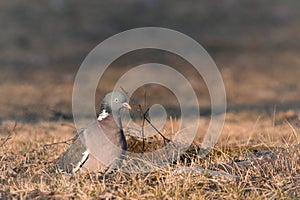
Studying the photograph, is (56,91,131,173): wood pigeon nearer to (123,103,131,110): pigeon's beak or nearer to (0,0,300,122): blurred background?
(123,103,131,110): pigeon's beak

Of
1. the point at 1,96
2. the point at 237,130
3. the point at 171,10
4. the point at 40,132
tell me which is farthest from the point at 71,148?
the point at 171,10

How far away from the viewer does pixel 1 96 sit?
1530 centimetres

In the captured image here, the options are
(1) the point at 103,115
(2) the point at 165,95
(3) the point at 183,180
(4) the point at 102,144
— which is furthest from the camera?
(2) the point at 165,95

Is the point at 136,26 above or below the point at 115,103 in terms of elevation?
above

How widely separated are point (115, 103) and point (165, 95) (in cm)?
860

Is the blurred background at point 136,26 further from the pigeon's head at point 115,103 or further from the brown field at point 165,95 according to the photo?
the pigeon's head at point 115,103

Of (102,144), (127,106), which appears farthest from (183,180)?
(127,106)

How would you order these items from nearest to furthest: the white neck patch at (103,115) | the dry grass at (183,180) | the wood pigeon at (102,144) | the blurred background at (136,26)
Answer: the dry grass at (183,180), the wood pigeon at (102,144), the white neck patch at (103,115), the blurred background at (136,26)

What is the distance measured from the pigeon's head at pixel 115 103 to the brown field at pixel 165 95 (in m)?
0.68

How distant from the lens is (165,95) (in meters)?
15.8

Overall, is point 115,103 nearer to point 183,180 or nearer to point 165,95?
point 183,180

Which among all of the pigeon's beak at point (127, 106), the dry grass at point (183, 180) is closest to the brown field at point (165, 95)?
the dry grass at point (183, 180)

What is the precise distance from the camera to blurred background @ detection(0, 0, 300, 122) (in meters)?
15.2

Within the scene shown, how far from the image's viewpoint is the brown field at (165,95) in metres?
6.06
